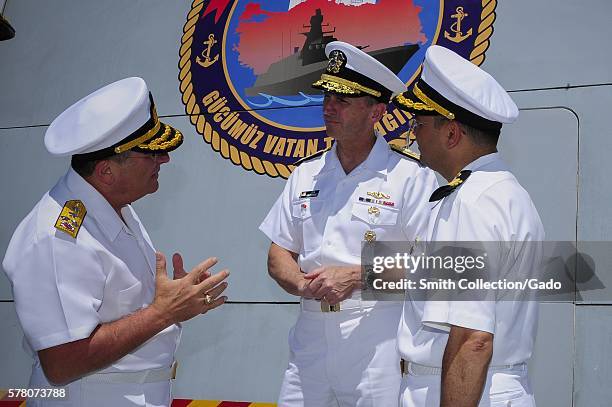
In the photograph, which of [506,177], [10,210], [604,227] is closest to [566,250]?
[604,227]

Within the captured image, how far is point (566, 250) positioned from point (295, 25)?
152cm

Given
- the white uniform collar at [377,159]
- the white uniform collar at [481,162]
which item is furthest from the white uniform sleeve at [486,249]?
the white uniform collar at [377,159]

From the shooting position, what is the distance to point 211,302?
2152mm

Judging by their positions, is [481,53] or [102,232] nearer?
[102,232]

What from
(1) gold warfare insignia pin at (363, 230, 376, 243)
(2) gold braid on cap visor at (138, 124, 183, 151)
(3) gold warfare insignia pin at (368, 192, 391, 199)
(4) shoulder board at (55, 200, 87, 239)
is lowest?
(1) gold warfare insignia pin at (363, 230, 376, 243)

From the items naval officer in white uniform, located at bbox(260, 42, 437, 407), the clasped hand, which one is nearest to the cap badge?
naval officer in white uniform, located at bbox(260, 42, 437, 407)

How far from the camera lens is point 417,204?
113 inches

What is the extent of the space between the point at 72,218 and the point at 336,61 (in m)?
1.32

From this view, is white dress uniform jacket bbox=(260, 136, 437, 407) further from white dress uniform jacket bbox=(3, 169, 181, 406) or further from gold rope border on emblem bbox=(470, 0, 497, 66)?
white dress uniform jacket bbox=(3, 169, 181, 406)

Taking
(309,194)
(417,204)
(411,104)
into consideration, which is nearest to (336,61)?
(309,194)

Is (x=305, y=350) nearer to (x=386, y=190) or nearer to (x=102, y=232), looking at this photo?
(x=386, y=190)

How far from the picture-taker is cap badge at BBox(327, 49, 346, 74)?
2990 mm

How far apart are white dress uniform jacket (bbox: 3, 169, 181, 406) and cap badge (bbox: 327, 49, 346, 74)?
104 cm

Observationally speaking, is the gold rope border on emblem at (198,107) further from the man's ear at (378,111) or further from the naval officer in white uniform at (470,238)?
the naval officer in white uniform at (470,238)
